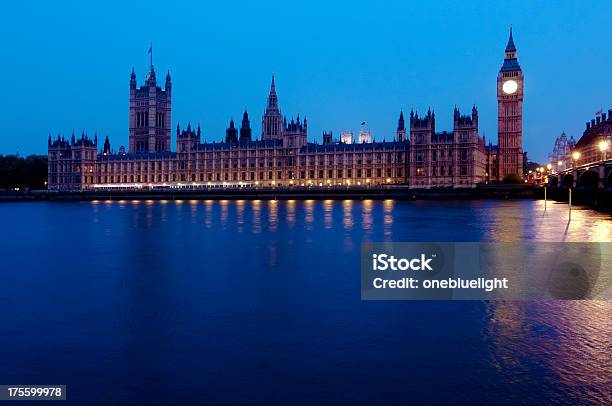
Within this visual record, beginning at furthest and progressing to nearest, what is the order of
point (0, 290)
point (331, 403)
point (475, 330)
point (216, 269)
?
point (216, 269)
point (0, 290)
point (475, 330)
point (331, 403)

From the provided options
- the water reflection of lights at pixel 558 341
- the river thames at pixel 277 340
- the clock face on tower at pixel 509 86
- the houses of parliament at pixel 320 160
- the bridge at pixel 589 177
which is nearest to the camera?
the river thames at pixel 277 340

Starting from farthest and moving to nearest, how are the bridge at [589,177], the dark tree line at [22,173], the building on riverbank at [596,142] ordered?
the dark tree line at [22,173] → the building on riverbank at [596,142] → the bridge at [589,177]

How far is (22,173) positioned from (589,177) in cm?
12326

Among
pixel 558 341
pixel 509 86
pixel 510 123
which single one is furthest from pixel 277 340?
pixel 509 86

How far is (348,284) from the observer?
1866cm

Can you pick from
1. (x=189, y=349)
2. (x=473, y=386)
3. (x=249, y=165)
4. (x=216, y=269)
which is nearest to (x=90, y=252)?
(x=216, y=269)

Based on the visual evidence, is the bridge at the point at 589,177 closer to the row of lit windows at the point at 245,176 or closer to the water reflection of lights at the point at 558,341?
the row of lit windows at the point at 245,176

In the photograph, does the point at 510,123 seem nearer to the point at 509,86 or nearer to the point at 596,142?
the point at 509,86

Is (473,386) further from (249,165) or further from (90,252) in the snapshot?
(249,165)

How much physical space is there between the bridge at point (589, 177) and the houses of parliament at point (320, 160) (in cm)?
2118

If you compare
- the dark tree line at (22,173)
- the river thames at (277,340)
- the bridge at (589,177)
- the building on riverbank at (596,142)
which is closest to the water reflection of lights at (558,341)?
the river thames at (277,340)

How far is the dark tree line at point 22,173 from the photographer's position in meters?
136

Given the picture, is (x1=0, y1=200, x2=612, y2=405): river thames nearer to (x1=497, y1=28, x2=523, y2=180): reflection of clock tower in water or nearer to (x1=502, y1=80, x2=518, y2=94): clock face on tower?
(x1=497, y1=28, x2=523, y2=180): reflection of clock tower in water

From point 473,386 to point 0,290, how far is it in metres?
15.2
